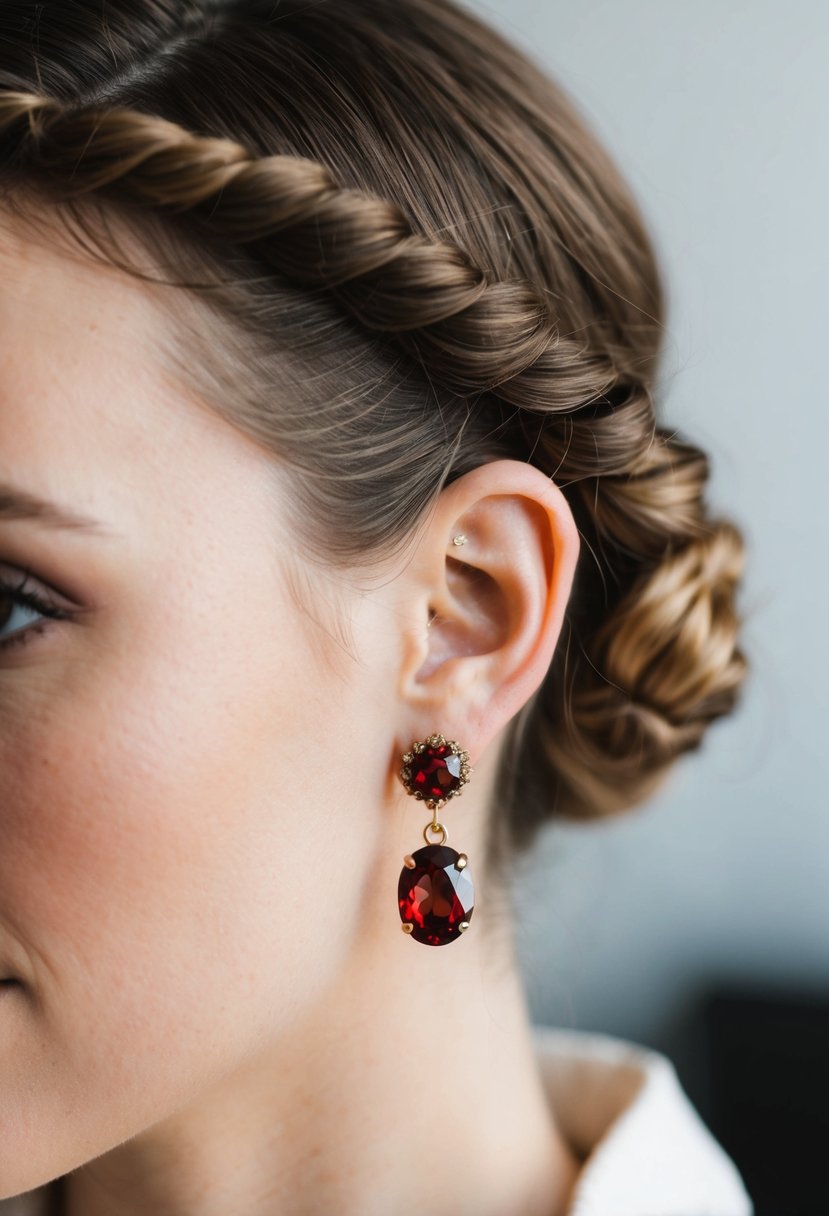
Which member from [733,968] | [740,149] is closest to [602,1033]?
[733,968]

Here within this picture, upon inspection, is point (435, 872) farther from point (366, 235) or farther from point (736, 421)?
point (736, 421)

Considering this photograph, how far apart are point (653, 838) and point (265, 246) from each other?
909 mm

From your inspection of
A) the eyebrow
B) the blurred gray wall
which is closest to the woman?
the eyebrow

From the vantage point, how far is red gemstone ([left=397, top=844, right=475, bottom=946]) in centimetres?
79

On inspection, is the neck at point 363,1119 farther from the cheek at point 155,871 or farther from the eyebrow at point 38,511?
the eyebrow at point 38,511

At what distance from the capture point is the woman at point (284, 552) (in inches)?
28.0

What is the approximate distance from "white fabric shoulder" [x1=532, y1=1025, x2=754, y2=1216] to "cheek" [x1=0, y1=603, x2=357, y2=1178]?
0.37 m

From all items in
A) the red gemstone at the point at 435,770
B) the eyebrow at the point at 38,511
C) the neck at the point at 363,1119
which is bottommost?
the neck at the point at 363,1119

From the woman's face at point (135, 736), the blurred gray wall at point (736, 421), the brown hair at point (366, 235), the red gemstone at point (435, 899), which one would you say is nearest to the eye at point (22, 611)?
the woman's face at point (135, 736)

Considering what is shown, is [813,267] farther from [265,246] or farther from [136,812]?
[136,812]

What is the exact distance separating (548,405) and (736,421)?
54 cm

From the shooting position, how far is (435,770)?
80cm

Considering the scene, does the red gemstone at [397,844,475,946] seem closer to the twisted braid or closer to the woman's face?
the woman's face

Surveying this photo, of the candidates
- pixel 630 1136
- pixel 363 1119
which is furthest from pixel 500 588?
pixel 630 1136
